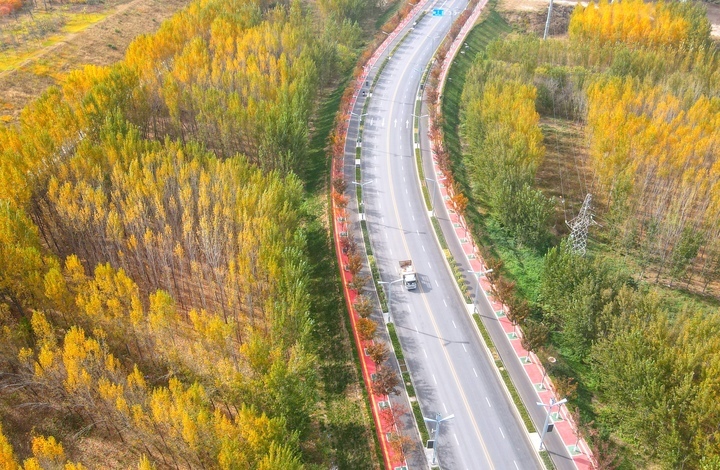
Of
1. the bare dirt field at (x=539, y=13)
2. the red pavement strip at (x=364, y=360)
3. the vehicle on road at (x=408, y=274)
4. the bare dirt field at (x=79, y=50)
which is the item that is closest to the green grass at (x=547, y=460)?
the red pavement strip at (x=364, y=360)

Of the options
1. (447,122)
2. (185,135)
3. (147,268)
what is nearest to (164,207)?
(147,268)

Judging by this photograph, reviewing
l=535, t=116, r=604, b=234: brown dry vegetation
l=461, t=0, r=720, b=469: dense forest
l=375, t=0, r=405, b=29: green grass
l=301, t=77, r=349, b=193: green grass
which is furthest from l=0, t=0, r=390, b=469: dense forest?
l=375, t=0, r=405, b=29: green grass

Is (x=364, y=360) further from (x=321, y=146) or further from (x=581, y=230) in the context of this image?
(x=321, y=146)

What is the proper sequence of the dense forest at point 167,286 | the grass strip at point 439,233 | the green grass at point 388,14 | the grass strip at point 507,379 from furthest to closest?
the green grass at point 388,14
the grass strip at point 439,233
the grass strip at point 507,379
the dense forest at point 167,286

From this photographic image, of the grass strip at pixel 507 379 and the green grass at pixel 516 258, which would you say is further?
the green grass at pixel 516 258

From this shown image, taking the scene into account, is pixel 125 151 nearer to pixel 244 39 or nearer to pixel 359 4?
pixel 244 39

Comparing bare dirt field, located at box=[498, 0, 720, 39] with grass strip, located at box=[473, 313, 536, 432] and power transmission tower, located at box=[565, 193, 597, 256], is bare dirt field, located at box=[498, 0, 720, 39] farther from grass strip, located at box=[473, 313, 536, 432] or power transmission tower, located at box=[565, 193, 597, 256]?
grass strip, located at box=[473, 313, 536, 432]

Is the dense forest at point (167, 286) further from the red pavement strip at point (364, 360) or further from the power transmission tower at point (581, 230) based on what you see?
the power transmission tower at point (581, 230)

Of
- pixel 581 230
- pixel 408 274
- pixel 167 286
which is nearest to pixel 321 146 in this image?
pixel 408 274
